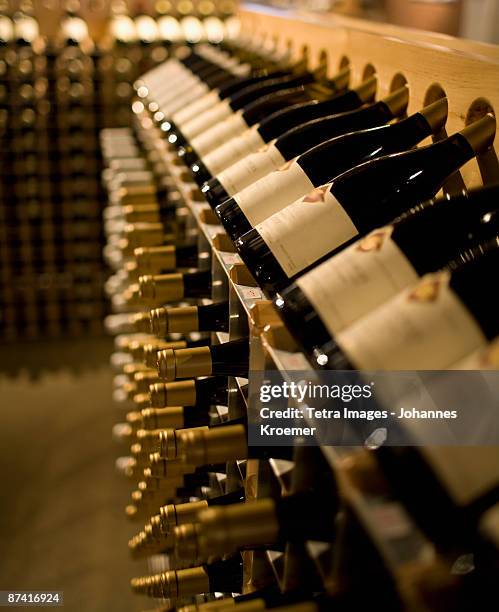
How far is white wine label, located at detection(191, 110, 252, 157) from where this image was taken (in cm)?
100

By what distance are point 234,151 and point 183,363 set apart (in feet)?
1.08

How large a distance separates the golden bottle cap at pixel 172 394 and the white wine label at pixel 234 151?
31cm

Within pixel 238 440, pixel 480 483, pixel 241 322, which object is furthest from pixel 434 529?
pixel 241 322

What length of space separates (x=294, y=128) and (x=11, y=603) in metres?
0.68

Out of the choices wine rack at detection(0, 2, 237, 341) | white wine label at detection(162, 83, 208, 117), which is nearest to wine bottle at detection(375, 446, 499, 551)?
white wine label at detection(162, 83, 208, 117)

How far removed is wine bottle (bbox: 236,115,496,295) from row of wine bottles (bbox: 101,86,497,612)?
5.8 inches

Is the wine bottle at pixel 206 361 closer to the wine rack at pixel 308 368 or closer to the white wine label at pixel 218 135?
the wine rack at pixel 308 368

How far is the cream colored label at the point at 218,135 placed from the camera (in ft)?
3.28

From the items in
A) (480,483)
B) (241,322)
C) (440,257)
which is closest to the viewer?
(480,483)

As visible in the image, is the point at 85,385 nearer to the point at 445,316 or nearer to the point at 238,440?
the point at 238,440

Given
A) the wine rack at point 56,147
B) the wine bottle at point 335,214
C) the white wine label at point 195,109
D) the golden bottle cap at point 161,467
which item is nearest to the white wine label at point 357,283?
the wine bottle at point 335,214

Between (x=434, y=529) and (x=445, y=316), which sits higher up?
(x=445, y=316)

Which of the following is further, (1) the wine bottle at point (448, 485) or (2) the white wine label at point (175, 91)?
(2) the white wine label at point (175, 91)

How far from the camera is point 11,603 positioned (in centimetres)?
80
